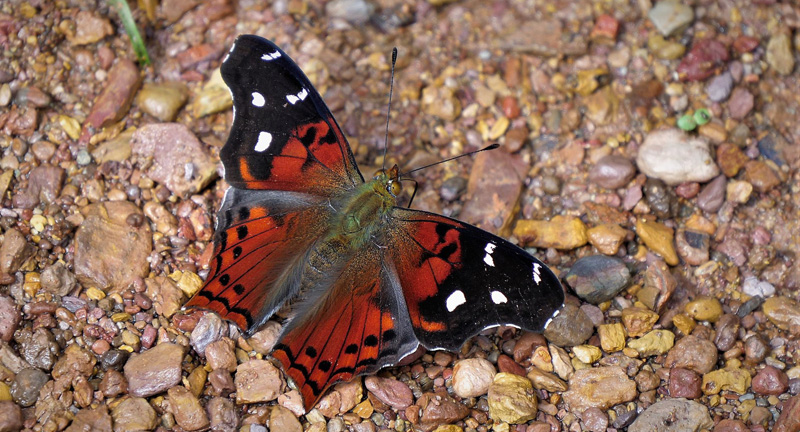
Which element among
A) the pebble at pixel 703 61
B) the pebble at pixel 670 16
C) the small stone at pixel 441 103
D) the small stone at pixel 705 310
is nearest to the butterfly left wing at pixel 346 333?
the small stone at pixel 441 103

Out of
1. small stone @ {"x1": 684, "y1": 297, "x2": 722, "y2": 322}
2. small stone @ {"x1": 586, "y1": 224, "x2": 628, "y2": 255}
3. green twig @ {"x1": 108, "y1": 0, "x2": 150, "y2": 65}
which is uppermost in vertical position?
green twig @ {"x1": 108, "y1": 0, "x2": 150, "y2": 65}

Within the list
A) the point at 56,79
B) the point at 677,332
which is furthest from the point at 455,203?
the point at 56,79

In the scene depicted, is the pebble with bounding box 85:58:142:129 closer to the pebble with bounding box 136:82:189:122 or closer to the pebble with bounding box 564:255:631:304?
the pebble with bounding box 136:82:189:122

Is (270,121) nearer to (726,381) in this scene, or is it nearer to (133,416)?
(133,416)

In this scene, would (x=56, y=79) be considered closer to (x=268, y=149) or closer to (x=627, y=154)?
(x=268, y=149)

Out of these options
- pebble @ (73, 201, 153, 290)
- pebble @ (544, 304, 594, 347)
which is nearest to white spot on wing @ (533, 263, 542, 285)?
pebble @ (544, 304, 594, 347)

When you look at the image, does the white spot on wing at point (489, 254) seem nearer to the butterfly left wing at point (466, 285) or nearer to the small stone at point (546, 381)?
the butterfly left wing at point (466, 285)

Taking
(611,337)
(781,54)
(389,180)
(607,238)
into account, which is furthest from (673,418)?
(781,54)
